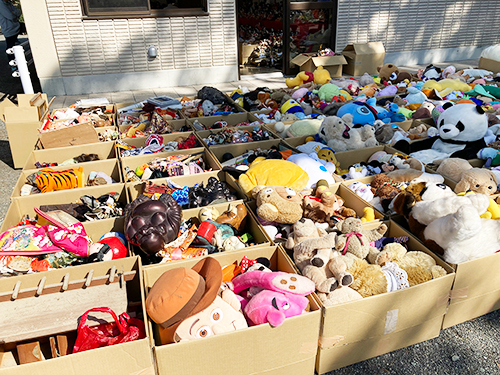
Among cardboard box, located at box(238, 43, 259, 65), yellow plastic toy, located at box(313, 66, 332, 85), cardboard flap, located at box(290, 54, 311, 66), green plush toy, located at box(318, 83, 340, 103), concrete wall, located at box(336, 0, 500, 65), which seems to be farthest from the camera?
cardboard box, located at box(238, 43, 259, 65)

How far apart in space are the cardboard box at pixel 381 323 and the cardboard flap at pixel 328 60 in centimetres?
553

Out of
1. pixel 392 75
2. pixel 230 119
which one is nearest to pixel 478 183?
pixel 230 119

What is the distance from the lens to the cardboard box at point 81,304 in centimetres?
139

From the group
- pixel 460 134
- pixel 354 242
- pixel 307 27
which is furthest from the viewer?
pixel 307 27

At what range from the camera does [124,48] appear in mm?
6652

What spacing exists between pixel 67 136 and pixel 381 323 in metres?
3.23

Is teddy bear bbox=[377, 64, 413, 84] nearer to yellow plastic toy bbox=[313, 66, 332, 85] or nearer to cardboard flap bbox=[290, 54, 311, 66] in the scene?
yellow plastic toy bbox=[313, 66, 332, 85]

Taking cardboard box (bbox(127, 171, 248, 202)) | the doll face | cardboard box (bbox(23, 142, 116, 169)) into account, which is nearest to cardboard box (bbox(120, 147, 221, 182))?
cardboard box (bbox(127, 171, 248, 202))

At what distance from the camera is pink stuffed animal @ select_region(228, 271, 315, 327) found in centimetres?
161

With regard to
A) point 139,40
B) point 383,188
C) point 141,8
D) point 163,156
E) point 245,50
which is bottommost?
point 245,50

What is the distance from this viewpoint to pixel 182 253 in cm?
213

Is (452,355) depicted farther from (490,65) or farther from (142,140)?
(490,65)

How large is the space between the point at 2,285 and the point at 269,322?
130cm

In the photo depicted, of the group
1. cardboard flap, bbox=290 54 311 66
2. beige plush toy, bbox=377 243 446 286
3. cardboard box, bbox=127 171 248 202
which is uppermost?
beige plush toy, bbox=377 243 446 286
